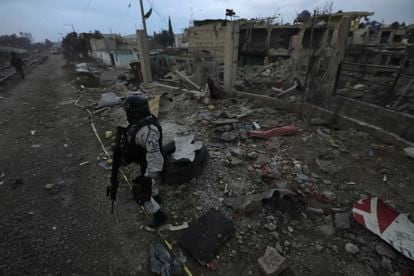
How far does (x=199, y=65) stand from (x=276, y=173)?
23.6 ft

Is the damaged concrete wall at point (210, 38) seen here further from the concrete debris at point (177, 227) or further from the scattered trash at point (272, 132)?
the concrete debris at point (177, 227)

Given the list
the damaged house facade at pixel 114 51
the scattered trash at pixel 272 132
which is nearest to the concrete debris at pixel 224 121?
the scattered trash at pixel 272 132

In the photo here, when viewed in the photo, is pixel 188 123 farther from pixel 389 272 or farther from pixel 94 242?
pixel 389 272

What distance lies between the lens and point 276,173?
11.4ft

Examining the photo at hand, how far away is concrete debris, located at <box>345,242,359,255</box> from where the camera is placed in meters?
2.22

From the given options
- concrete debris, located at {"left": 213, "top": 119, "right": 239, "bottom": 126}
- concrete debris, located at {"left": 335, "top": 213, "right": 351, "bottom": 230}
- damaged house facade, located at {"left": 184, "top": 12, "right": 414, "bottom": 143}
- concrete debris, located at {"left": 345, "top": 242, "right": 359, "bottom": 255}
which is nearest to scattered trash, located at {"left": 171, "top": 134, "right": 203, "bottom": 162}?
→ concrete debris, located at {"left": 213, "top": 119, "right": 239, "bottom": 126}

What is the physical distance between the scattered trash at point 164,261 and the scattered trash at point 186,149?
125 cm

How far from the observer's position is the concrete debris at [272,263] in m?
1.99

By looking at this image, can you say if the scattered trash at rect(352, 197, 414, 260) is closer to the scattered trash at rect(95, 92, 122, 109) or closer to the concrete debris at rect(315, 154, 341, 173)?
the concrete debris at rect(315, 154, 341, 173)

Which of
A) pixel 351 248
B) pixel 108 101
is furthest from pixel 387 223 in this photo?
pixel 108 101

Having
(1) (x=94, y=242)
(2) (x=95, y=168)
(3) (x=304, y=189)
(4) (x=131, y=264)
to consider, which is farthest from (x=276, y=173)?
(2) (x=95, y=168)

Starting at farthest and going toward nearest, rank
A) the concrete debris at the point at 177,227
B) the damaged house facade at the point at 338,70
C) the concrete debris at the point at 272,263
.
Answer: the damaged house facade at the point at 338,70
the concrete debris at the point at 177,227
the concrete debris at the point at 272,263

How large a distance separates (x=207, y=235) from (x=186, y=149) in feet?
4.67

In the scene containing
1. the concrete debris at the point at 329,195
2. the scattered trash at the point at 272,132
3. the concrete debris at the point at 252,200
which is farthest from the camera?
the scattered trash at the point at 272,132
